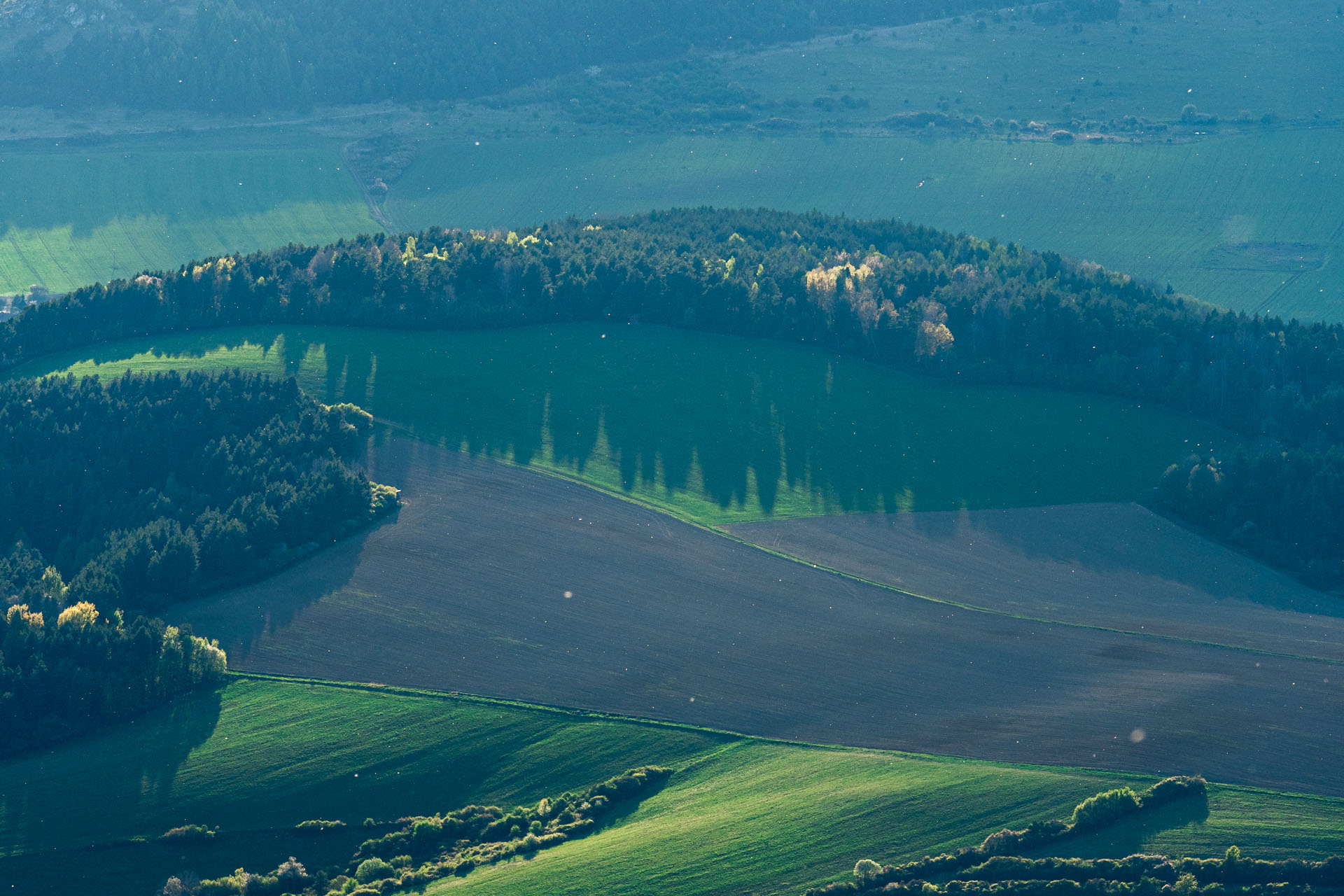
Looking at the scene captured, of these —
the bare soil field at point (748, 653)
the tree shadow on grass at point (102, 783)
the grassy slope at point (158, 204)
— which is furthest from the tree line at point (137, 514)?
the grassy slope at point (158, 204)

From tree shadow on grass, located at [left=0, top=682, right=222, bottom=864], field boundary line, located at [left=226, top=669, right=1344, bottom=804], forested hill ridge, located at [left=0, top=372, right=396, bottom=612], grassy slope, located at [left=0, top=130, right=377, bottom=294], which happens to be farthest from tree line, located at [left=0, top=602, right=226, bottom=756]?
grassy slope, located at [left=0, top=130, right=377, bottom=294]

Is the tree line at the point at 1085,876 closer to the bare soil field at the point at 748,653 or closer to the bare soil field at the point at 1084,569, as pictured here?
the bare soil field at the point at 748,653

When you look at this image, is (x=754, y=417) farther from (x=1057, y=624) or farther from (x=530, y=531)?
(x=1057, y=624)

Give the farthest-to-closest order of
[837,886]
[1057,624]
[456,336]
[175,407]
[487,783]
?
[456,336]
[175,407]
[1057,624]
[487,783]
[837,886]

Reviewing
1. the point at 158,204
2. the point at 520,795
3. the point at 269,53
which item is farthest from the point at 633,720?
the point at 269,53

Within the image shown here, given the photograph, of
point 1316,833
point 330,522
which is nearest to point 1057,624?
point 1316,833

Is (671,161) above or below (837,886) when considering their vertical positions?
above

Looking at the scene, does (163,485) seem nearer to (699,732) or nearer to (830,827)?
(699,732)
